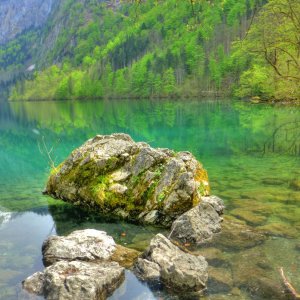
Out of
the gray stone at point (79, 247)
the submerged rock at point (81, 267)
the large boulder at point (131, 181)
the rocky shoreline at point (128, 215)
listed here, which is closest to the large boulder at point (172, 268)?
the rocky shoreline at point (128, 215)

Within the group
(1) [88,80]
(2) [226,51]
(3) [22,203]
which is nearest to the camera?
(3) [22,203]

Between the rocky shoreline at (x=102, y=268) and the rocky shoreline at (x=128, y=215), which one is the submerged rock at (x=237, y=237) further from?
the rocky shoreline at (x=102, y=268)

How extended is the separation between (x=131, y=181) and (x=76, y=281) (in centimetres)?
694

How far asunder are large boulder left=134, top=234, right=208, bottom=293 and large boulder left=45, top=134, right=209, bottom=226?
3.53m

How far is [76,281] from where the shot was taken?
27.9ft

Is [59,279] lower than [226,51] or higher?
lower

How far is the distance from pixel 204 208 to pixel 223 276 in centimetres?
376

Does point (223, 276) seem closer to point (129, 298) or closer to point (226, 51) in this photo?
point (129, 298)

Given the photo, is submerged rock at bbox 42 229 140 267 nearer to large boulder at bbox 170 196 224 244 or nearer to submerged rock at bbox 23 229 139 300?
submerged rock at bbox 23 229 139 300

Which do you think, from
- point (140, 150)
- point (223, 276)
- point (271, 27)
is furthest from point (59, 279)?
point (271, 27)

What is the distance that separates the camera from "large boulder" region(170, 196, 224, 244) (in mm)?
11875

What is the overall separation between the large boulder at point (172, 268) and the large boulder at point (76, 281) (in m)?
0.66

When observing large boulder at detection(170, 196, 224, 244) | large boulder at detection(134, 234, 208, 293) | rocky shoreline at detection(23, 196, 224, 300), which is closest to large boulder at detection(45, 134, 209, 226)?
→ large boulder at detection(170, 196, 224, 244)

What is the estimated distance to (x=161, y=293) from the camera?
8.85 metres
